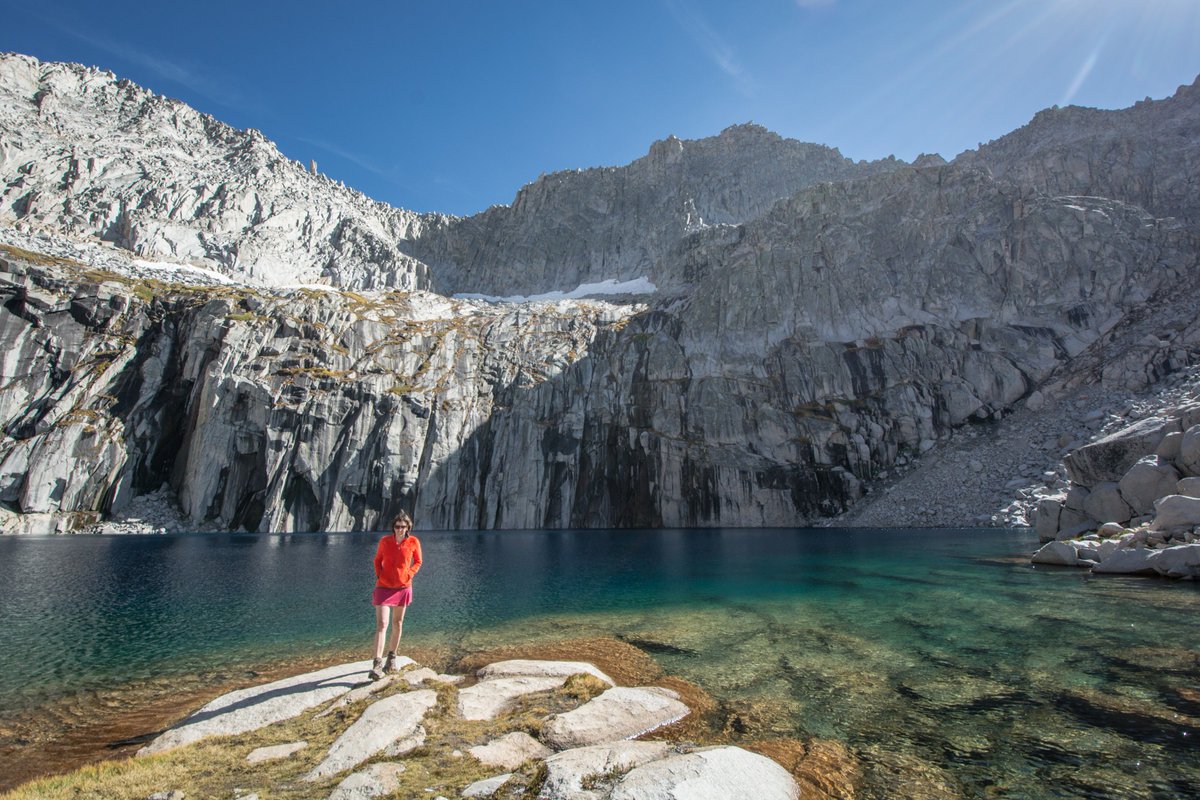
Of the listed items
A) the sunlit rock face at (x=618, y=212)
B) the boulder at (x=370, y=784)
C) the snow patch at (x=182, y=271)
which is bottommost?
the boulder at (x=370, y=784)

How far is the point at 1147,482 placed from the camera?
33.4 m

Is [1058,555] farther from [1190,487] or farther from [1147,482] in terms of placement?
[1190,487]

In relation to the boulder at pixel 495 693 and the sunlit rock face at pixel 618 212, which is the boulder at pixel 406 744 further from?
the sunlit rock face at pixel 618 212

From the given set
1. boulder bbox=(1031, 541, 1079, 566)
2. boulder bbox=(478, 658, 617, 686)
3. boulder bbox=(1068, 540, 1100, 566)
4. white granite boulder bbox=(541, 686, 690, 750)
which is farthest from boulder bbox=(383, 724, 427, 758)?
boulder bbox=(1031, 541, 1079, 566)

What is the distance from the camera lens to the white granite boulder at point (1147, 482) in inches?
1276

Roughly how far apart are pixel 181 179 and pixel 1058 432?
199 meters

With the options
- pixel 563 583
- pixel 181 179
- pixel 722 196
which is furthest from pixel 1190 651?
pixel 181 179

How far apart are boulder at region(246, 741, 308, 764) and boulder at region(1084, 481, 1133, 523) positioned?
151ft

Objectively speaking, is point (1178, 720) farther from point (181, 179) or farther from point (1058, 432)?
point (181, 179)

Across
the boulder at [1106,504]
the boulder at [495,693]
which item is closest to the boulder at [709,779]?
the boulder at [495,693]

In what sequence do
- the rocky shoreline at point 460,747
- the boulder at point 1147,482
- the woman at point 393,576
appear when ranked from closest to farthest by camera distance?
the rocky shoreline at point 460,747 → the woman at point 393,576 → the boulder at point 1147,482

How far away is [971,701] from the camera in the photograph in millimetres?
12523

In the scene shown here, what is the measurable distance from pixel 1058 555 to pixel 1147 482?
6775 mm

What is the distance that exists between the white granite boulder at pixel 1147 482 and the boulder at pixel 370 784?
1673 inches
